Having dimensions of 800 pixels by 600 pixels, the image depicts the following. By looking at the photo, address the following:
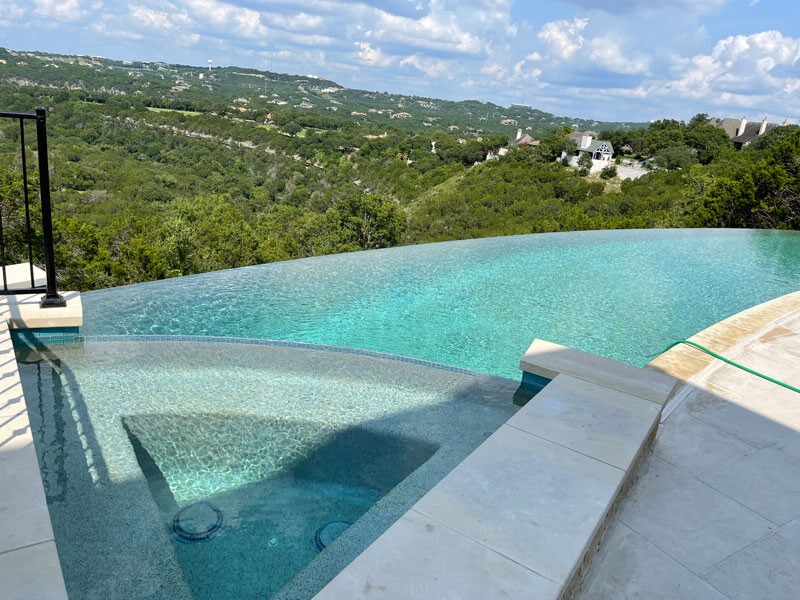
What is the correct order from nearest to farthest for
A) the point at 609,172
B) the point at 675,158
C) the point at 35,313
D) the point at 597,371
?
the point at 597,371
the point at 35,313
the point at 675,158
the point at 609,172

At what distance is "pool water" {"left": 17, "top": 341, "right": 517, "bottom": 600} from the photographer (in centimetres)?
190

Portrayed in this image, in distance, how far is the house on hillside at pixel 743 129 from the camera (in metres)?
54.3

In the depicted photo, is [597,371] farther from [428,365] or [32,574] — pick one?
[32,574]

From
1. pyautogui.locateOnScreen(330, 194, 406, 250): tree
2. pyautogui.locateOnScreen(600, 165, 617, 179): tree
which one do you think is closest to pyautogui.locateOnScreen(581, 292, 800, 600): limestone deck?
pyautogui.locateOnScreen(330, 194, 406, 250): tree

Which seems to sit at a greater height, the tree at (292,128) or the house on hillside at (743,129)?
the house on hillside at (743,129)

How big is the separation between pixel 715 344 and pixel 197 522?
150 inches

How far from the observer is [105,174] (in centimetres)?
4406

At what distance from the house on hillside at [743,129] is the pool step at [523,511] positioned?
61.1 metres

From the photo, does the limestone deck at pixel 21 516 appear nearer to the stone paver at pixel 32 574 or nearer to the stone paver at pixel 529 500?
the stone paver at pixel 32 574

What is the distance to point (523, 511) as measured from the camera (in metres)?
1.85

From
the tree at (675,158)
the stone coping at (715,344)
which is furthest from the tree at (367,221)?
the tree at (675,158)

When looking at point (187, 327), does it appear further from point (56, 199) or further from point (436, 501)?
point (56, 199)

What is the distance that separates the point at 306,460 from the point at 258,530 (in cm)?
50

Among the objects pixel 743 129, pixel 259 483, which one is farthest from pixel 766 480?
pixel 743 129
